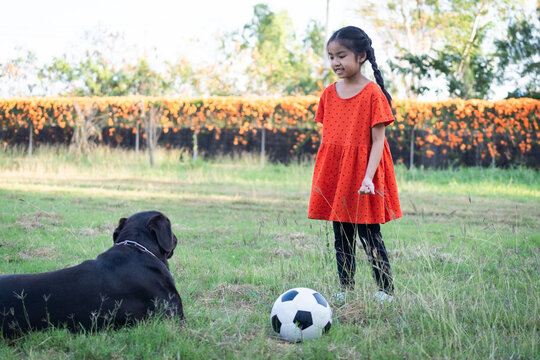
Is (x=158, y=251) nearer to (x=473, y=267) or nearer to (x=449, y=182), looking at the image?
(x=473, y=267)

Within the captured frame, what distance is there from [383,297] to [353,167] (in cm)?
88

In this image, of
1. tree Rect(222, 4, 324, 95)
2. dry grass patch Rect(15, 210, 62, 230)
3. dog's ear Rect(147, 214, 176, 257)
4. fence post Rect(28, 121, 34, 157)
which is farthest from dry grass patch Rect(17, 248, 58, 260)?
tree Rect(222, 4, 324, 95)

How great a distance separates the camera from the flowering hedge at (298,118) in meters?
15.3

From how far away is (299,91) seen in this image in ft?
77.6

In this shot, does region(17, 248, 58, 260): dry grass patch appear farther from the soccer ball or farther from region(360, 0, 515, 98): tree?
region(360, 0, 515, 98): tree

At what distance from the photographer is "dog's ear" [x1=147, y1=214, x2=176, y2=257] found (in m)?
3.52

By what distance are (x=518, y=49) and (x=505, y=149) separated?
8471mm

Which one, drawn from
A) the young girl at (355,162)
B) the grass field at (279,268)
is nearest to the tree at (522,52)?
the grass field at (279,268)

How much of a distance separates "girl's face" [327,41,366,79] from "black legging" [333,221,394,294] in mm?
1033

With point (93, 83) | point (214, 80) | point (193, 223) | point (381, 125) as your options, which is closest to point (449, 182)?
point (193, 223)

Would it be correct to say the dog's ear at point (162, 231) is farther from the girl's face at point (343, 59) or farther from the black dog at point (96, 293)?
the girl's face at point (343, 59)

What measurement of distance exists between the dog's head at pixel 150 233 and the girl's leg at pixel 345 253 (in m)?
1.17

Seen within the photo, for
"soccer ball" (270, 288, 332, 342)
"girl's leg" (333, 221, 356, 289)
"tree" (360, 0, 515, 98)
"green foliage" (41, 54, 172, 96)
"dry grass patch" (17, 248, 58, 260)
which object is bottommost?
"dry grass patch" (17, 248, 58, 260)

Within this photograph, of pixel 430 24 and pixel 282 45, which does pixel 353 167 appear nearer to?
pixel 430 24
